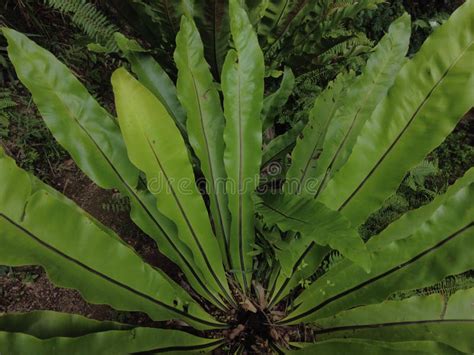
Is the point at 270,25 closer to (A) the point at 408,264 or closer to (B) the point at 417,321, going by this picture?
(A) the point at 408,264

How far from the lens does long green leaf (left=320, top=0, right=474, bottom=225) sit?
0.91 metres

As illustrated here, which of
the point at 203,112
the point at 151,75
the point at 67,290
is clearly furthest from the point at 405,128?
the point at 67,290

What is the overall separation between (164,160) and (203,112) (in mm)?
216

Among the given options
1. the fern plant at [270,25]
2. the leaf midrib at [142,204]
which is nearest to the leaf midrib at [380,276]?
the leaf midrib at [142,204]

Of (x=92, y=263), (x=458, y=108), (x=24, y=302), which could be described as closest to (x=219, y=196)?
(x=92, y=263)

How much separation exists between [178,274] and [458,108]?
40.5 inches

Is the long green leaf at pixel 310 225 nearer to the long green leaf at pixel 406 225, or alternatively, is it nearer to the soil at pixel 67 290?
the long green leaf at pixel 406 225

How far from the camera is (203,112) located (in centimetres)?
112

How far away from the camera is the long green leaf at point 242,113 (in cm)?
103

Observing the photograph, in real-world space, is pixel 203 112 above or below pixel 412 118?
below

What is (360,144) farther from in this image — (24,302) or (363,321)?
(24,302)

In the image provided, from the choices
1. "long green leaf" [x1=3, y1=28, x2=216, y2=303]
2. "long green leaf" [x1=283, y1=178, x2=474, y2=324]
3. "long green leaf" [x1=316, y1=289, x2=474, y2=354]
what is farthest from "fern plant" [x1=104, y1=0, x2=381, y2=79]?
"long green leaf" [x1=316, y1=289, x2=474, y2=354]

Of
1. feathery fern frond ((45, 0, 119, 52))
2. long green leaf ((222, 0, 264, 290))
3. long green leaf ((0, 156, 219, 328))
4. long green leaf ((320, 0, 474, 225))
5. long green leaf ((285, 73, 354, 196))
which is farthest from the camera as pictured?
feathery fern frond ((45, 0, 119, 52))

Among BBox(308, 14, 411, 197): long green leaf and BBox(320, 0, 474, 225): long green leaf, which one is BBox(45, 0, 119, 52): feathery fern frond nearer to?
BBox(308, 14, 411, 197): long green leaf
